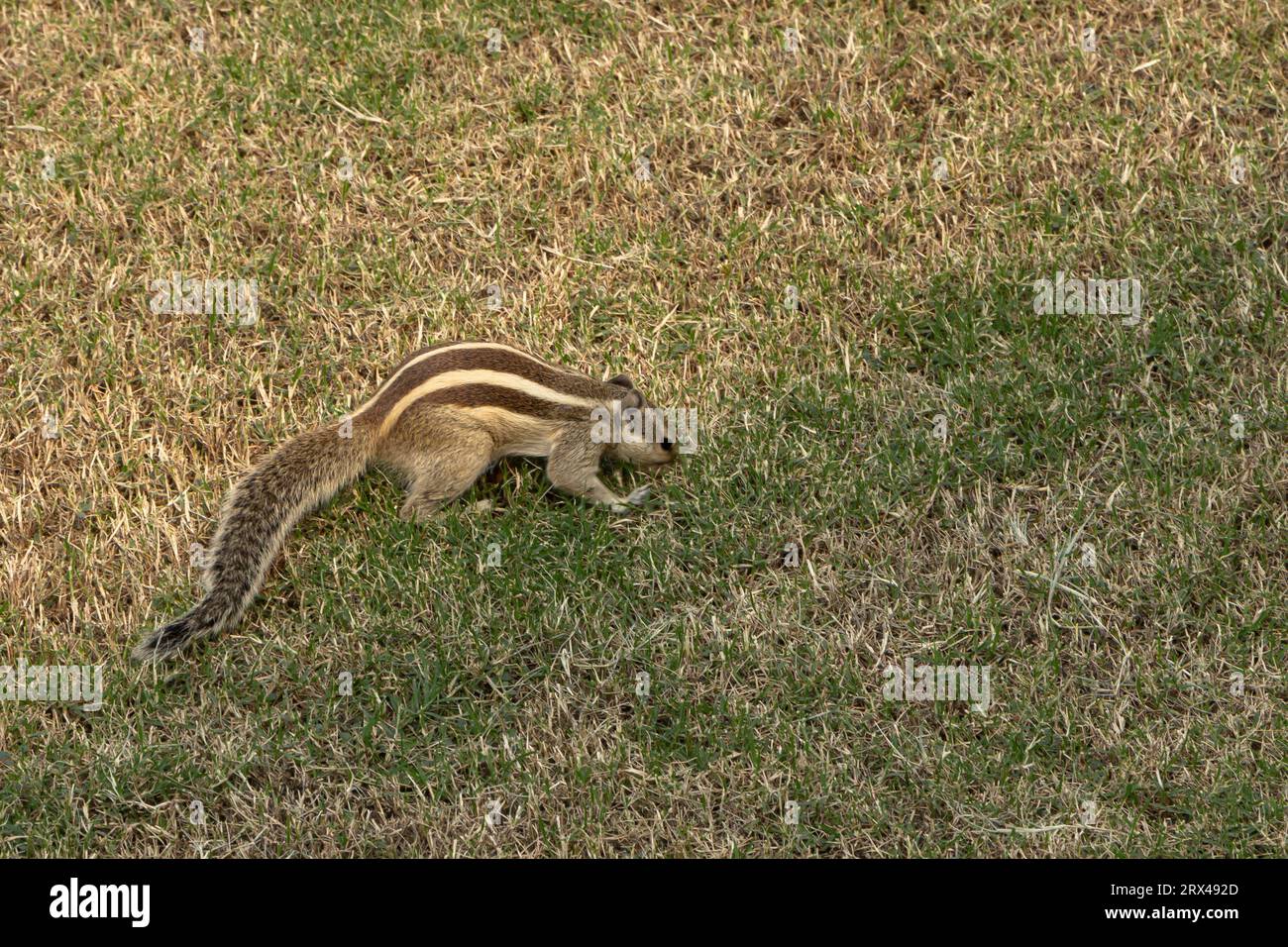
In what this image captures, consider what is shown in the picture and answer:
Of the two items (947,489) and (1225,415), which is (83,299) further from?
(1225,415)

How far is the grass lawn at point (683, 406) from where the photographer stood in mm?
4746

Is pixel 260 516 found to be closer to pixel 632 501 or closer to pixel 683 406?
pixel 632 501

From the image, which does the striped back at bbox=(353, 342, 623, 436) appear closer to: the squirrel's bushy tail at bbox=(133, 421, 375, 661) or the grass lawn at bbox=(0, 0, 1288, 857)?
the squirrel's bushy tail at bbox=(133, 421, 375, 661)

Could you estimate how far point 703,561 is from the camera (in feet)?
17.6

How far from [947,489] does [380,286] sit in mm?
2696

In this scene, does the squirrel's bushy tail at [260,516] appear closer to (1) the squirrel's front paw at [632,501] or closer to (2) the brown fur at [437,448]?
(2) the brown fur at [437,448]

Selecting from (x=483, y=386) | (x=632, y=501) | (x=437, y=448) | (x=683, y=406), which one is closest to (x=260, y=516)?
(x=437, y=448)

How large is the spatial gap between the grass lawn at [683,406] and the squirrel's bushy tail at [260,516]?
15 centimetres

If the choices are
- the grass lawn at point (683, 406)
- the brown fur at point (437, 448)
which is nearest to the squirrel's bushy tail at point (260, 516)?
the brown fur at point (437, 448)

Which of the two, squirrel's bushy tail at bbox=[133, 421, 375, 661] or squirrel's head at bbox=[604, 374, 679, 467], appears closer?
squirrel's bushy tail at bbox=[133, 421, 375, 661]

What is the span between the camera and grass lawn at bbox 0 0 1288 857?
4746mm

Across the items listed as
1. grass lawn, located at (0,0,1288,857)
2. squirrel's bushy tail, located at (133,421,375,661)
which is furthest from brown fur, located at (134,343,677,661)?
grass lawn, located at (0,0,1288,857)

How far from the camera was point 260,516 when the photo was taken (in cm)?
524

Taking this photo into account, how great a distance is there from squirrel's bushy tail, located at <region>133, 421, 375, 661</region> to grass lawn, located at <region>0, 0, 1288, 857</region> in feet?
0.48
